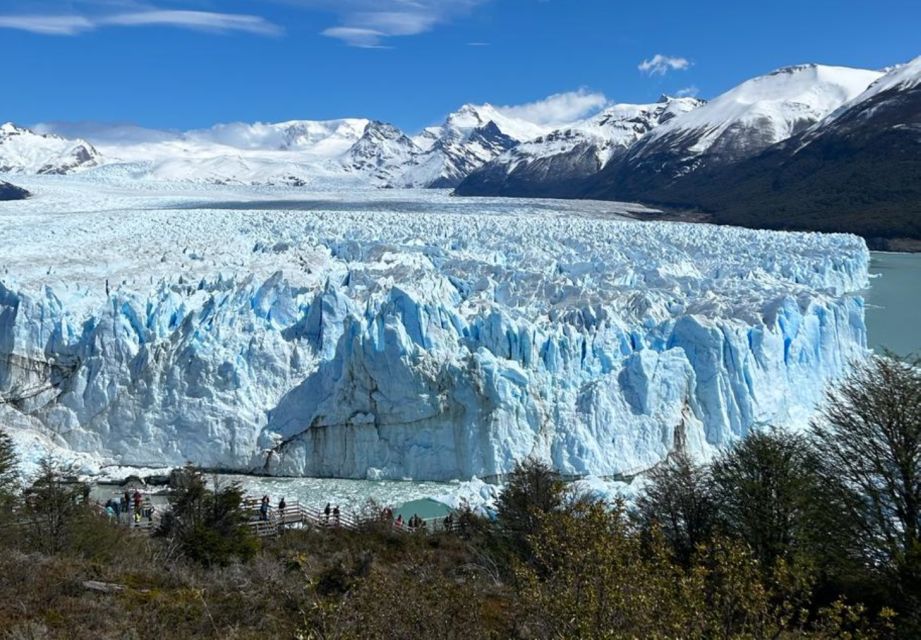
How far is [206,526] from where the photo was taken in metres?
8.81

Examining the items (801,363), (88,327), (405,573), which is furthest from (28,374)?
(801,363)

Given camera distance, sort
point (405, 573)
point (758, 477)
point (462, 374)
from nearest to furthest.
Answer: point (405, 573) < point (758, 477) < point (462, 374)

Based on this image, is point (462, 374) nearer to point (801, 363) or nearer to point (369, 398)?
point (369, 398)

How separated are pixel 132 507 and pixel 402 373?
4.60m

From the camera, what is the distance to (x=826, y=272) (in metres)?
25.3

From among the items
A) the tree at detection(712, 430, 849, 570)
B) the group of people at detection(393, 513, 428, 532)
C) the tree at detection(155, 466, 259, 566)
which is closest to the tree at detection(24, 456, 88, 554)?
the tree at detection(155, 466, 259, 566)

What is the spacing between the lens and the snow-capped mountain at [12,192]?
50594mm

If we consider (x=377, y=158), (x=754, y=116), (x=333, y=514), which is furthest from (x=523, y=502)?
(x=377, y=158)

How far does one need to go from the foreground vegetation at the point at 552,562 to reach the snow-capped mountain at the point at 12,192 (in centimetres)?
4739

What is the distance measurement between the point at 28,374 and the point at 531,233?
17.8 metres

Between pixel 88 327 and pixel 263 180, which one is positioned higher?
pixel 263 180

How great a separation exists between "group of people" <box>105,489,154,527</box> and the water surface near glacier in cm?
1349

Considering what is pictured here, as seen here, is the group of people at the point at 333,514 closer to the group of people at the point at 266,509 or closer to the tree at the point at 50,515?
the group of people at the point at 266,509

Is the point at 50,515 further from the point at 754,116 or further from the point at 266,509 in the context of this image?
the point at 754,116
